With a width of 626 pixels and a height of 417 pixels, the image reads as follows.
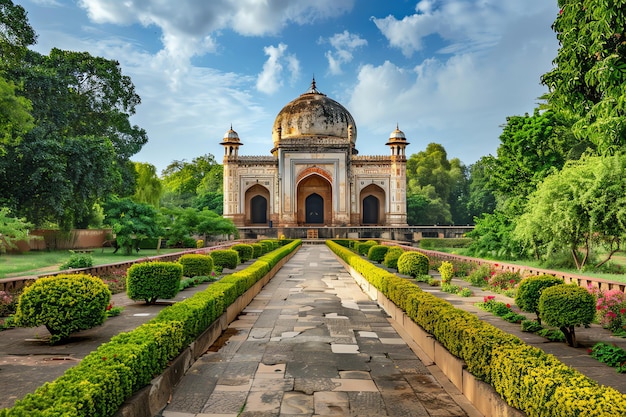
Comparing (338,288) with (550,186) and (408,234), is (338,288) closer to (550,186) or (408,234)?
(550,186)

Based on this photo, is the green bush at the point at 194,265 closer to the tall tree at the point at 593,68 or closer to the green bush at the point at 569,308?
the green bush at the point at 569,308

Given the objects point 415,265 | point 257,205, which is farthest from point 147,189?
point 415,265

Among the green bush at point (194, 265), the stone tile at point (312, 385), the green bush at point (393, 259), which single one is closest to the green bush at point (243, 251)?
the green bush at point (194, 265)

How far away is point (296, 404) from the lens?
3.59 meters

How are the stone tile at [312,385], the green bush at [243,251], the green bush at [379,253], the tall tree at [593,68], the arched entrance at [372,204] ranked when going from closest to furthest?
1. the stone tile at [312,385]
2. the tall tree at [593,68]
3. the green bush at [243,251]
4. the green bush at [379,253]
5. the arched entrance at [372,204]

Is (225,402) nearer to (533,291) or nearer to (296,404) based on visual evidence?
(296,404)

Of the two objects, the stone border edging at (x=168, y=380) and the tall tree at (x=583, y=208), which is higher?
the tall tree at (x=583, y=208)

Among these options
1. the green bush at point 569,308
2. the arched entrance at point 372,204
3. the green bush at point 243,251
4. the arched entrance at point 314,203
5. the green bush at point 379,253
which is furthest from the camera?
the arched entrance at point 314,203

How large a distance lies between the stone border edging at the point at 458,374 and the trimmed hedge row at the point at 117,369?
2.46 m

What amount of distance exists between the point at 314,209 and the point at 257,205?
447 cm

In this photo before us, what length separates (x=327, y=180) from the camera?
35281mm

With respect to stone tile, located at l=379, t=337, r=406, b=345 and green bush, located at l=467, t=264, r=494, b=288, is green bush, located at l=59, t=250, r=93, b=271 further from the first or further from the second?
green bush, located at l=467, t=264, r=494, b=288

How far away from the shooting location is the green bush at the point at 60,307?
16.6ft

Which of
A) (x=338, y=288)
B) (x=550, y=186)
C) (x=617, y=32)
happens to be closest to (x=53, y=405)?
(x=338, y=288)
